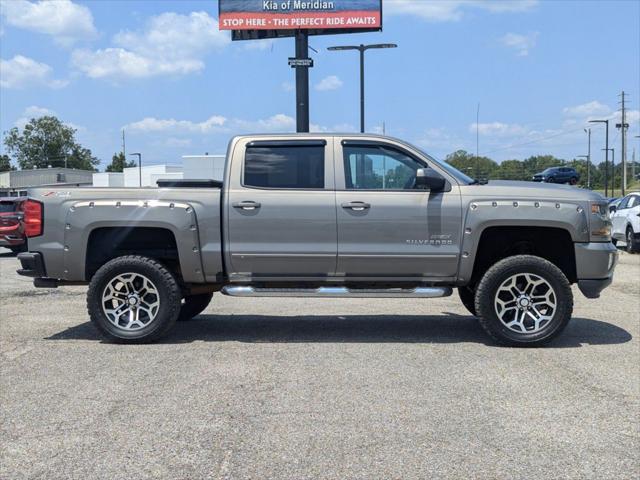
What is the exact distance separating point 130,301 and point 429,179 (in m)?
3.26

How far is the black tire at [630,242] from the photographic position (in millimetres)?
18422

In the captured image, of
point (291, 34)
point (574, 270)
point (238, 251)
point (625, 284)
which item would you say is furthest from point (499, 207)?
point (291, 34)

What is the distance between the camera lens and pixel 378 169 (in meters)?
6.93

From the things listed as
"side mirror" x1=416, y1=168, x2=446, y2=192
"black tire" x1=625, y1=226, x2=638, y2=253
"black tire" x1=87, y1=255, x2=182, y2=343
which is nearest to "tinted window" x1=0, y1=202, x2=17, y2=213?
"black tire" x1=87, y1=255, x2=182, y2=343

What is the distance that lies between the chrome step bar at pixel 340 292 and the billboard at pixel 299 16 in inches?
837

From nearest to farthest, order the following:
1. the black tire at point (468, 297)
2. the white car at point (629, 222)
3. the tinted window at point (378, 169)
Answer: the tinted window at point (378, 169)
the black tire at point (468, 297)
the white car at point (629, 222)

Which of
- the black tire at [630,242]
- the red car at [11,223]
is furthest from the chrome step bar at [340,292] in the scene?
the black tire at [630,242]

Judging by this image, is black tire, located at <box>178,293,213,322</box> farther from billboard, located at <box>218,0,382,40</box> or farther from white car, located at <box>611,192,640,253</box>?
billboard, located at <box>218,0,382,40</box>

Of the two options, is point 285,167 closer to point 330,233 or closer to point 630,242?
point 330,233

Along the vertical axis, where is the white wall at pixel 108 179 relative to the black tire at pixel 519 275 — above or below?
above

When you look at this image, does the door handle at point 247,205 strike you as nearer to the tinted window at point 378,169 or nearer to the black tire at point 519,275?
the tinted window at point 378,169

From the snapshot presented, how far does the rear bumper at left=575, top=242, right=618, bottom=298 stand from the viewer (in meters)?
6.66

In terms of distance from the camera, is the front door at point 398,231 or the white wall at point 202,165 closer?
the front door at point 398,231

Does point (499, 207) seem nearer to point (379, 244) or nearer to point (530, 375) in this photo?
point (379, 244)
